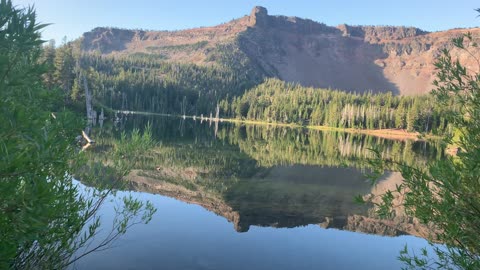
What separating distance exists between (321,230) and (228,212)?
8.34 metres

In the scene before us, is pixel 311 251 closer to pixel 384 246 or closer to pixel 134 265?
pixel 384 246

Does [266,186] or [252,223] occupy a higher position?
[252,223]

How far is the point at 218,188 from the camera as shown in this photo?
46.1 meters

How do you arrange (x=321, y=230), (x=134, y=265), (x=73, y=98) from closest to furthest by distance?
(x=134, y=265) < (x=321, y=230) < (x=73, y=98)

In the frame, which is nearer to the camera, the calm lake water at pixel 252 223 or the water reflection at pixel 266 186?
the calm lake water at pixel 252 223

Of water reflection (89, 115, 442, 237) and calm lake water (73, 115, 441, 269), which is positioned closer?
calm lake water (73, 115, 441, 269)

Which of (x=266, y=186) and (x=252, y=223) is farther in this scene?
(x=266, y=186)

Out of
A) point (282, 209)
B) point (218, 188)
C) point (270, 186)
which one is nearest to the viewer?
point (282, 209)

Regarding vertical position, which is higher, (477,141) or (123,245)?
(477,141)

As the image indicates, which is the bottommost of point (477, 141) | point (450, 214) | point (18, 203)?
point (450, 214)

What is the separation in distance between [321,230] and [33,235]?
1149 inches

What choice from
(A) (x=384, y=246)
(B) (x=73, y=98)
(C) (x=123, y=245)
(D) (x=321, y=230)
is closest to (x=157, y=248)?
(C) (x=123, y=245)

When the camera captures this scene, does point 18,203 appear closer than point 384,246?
Yes

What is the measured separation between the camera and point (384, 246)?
30.6 meters
